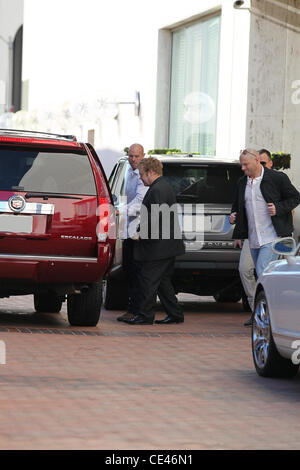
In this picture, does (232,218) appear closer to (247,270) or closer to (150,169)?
(247,270)

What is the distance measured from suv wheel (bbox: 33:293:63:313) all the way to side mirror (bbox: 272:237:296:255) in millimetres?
5619

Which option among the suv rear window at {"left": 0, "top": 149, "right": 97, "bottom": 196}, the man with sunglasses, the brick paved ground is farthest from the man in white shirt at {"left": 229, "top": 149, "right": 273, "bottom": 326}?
the suv rear window at {"left": 0, "top": 149, "right": 97, "bottom": 196}

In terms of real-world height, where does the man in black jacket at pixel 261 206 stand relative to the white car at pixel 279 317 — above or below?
above

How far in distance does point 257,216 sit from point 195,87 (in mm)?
13676

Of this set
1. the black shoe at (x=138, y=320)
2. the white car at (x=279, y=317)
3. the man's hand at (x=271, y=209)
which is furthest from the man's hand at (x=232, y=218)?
the white car at (x=279, y=317)

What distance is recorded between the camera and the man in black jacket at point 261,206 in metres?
12.3

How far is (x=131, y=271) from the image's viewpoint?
1307cm

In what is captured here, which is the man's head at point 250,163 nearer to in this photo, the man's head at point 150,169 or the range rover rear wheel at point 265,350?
the man's head at point 150,169

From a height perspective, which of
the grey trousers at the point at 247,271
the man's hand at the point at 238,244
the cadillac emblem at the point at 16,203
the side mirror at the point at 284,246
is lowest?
the grey trousers at the point at 247,271

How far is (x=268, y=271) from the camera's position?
9055mm

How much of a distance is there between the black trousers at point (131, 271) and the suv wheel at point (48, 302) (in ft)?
3.52

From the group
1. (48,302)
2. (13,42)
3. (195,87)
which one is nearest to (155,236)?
(48,302)
